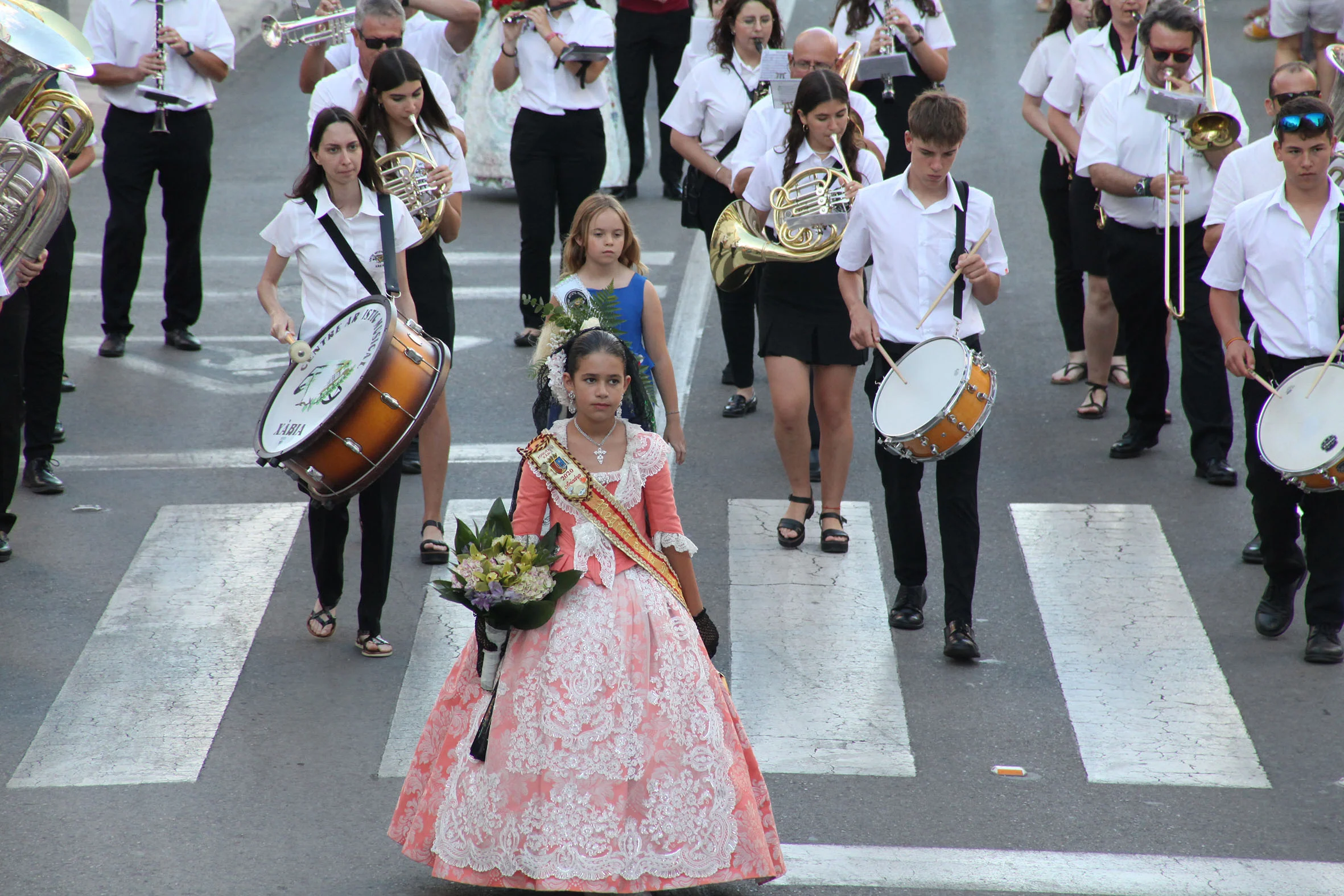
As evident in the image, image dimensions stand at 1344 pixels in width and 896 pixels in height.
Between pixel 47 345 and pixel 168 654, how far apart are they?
93.2 inches

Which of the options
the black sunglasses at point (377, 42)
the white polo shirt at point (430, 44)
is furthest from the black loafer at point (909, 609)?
the white polo shirt at point (430, 44)

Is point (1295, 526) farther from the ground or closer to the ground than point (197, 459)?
farther from the ground

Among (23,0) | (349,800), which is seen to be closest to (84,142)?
(23,0)

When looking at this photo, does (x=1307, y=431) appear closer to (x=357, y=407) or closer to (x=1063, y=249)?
(x=357, y=407)

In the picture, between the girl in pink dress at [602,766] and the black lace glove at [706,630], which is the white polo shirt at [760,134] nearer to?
the black lace glove at [706,630]

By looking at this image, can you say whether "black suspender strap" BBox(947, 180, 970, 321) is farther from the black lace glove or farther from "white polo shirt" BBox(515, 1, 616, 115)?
"white polo shirt" BBox(515, 1, 616, 115)

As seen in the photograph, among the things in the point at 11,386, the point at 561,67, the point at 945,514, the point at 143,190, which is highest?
the point at 561,67

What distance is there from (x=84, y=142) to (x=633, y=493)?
4.65m

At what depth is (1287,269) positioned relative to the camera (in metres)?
6.67

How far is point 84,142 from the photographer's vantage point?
330 inches

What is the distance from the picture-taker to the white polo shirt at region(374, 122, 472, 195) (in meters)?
7.81

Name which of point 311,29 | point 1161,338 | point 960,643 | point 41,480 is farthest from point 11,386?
point 1161,338

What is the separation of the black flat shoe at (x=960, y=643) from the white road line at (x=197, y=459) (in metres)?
2.96

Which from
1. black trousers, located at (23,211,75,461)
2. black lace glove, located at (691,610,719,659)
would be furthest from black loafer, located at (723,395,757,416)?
black lace glove, located at (691,610,719,659)
